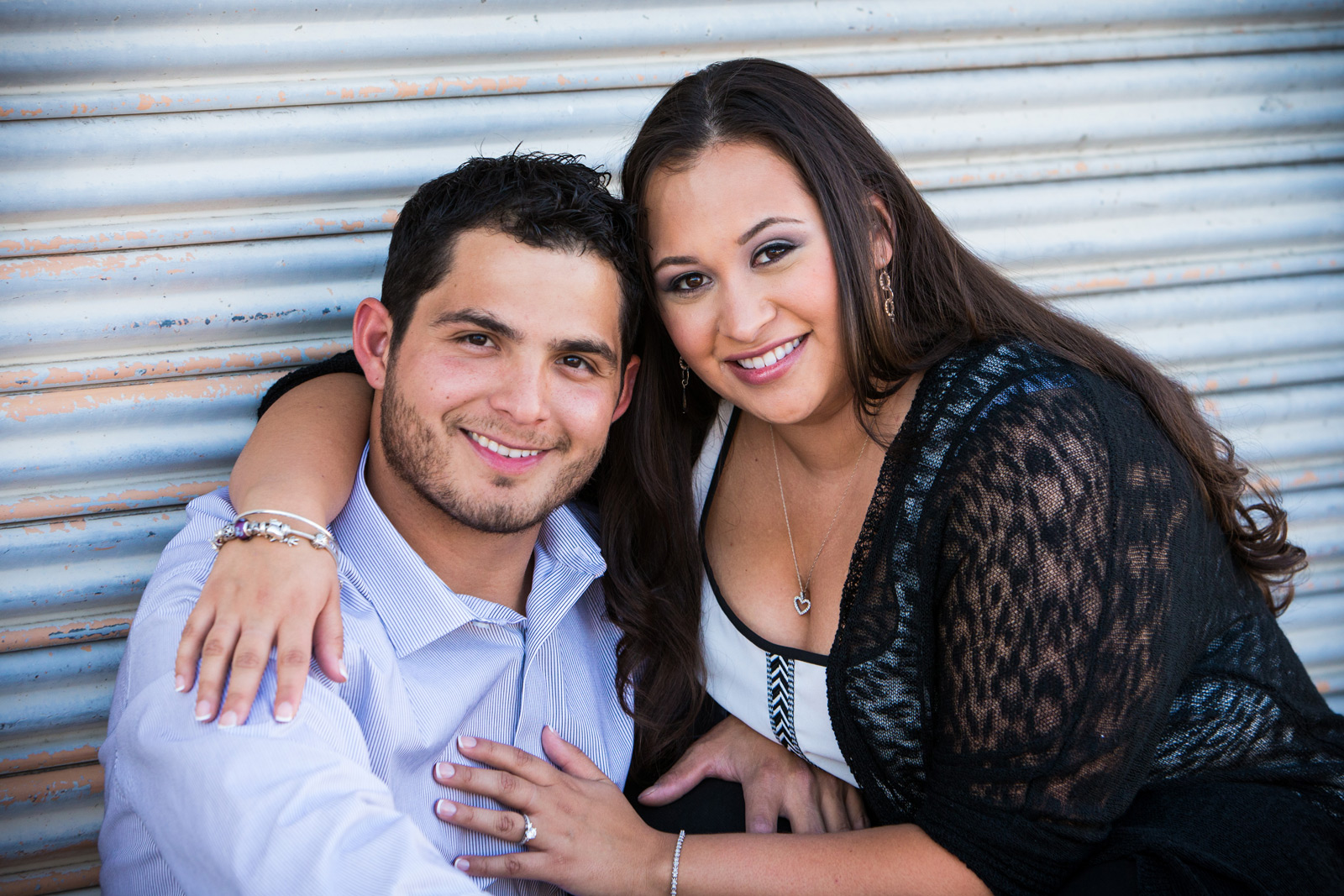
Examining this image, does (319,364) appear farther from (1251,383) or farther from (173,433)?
(1251,383)

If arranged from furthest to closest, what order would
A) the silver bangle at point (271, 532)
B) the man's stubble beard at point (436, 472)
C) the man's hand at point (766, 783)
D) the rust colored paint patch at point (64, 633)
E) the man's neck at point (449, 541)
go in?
1. the rust colored paint patch at point (64, 633)
2. the man's hand at point (766, 783)
3. the man's neck at point (449, 541)
4. the man's stubble beard at point (436, 472)
5. the silver bangle at point (271, 532)

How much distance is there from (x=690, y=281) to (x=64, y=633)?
1.78 metres

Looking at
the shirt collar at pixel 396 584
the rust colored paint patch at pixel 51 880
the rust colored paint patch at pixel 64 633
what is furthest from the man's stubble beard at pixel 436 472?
the rust colored paint patch at pixel 51 880

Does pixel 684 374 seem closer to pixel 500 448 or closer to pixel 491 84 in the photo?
pixel 500 448

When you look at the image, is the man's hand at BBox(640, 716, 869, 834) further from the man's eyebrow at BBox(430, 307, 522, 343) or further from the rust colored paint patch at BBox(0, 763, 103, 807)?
the rust colored paint patch at BBox(0, 763, 103, 807)

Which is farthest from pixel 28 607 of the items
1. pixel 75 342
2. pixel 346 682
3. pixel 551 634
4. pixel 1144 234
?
pixel 1144 234

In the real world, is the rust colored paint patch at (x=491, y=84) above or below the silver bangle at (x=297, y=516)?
above

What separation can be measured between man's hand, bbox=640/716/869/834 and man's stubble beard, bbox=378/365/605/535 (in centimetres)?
73

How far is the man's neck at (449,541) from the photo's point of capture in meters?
2.01

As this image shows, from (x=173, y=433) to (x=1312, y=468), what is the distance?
3.42m

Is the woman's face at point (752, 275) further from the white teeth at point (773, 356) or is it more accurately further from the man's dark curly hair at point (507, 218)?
the man's dark curly hair at point (507, 218)

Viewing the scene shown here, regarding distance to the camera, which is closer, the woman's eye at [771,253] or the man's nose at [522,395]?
the man's nose at [522,395]

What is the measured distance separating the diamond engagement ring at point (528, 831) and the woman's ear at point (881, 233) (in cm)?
141

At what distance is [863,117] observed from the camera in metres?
2.65
